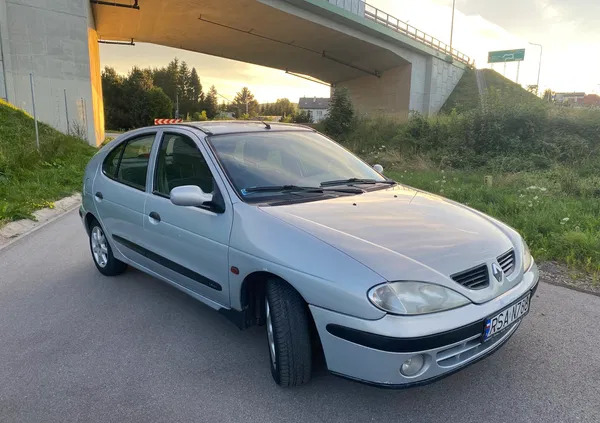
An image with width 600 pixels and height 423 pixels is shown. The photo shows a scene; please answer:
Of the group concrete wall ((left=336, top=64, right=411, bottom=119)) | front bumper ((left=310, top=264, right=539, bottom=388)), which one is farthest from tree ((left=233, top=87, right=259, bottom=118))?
front bumper ((left=310, top=264, right=539, bottom=388))

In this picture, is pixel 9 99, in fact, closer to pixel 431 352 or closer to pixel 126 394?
pixel 126 394

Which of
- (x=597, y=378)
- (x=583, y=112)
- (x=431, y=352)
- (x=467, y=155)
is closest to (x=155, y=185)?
(x=431, y=352)

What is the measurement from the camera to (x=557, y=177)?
10.4 m

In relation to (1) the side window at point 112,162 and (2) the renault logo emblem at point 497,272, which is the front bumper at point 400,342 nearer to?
(2) the renault logo emblem at point 497,272

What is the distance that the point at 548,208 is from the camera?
6824mm

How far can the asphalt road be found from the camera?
8.30ft

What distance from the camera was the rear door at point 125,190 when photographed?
3.98 meters

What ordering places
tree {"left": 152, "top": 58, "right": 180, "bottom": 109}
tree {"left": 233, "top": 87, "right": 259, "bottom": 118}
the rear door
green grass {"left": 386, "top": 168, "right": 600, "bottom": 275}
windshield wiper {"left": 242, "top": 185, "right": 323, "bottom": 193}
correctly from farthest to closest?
1. tree {"left": 233, "top": 87, "right": 259, "bottom": 118}
2. tree {"left": 152, "top": 58, "right": 180, "bottom": 109}
3. green grass {"left": 386, "top": 168, "right": 600, "bottom": 275}
4. the rear door
5. windshield wiper {"left": 242, "top": 185, "right": 323, "bottom": 193}

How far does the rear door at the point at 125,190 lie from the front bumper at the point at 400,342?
2.27 m

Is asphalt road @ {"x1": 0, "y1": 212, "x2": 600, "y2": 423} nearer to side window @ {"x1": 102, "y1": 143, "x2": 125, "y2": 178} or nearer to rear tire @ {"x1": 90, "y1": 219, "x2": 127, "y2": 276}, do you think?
rear tire @ {"x1": 90, "y1": 219, "x2": 127, "y2": 276}

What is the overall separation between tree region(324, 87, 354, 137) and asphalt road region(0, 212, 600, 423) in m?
23.1

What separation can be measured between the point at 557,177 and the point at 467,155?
4.86 meters

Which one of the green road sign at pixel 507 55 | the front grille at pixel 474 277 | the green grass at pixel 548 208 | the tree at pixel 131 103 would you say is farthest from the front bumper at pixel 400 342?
the green road sign at pixel 507 55

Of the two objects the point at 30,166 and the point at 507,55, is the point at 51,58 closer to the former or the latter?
the point at 30,166
